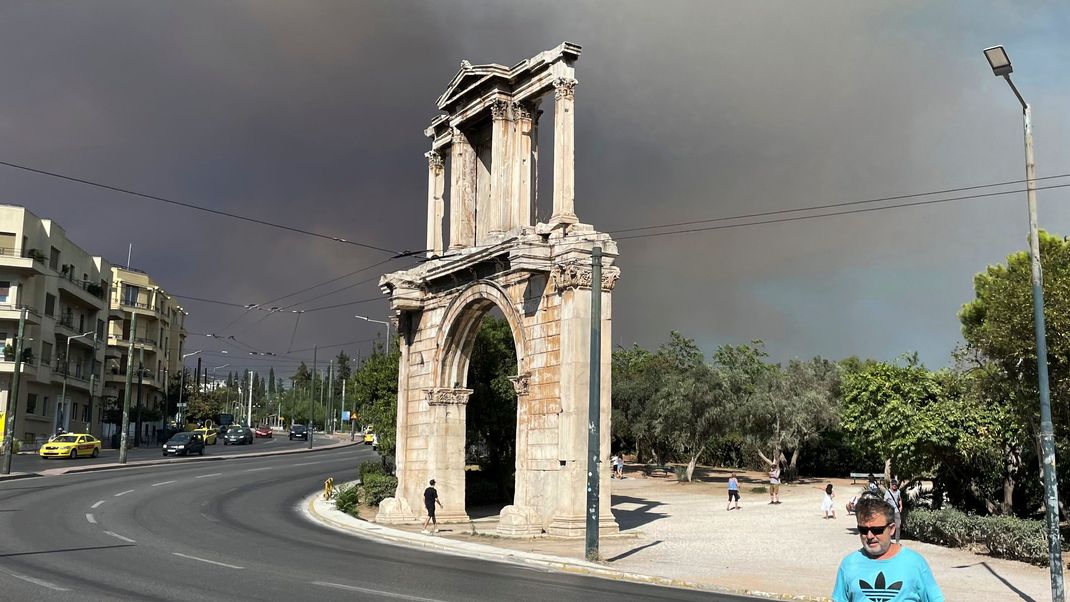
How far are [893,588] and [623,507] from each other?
3050 cm

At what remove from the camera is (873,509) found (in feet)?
14.4

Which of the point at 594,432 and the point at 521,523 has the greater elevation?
the point at 594,432

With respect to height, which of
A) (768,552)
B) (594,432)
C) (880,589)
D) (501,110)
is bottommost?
(768,552)

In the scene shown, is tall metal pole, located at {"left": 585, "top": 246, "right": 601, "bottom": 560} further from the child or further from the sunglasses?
the sunglasses

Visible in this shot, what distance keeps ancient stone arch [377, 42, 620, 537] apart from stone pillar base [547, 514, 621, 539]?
0.03m

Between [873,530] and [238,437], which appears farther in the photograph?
[238,437]

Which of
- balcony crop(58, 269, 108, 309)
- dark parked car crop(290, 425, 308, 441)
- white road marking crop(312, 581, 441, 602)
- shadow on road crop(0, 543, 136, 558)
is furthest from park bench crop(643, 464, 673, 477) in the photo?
dark parked car crop(290, 425, 308, 441)

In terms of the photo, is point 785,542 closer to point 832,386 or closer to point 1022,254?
point 1022,254

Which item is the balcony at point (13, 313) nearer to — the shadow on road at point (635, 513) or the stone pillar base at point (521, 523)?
the shadow on road at point (635, 513)

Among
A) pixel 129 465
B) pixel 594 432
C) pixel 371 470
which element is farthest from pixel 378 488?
pixel 129 465

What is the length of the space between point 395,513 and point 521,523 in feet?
20.9

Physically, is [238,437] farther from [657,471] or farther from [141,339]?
[657,471]

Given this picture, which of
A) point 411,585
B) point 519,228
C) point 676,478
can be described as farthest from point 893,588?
point 676,478

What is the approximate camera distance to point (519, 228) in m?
25.7
